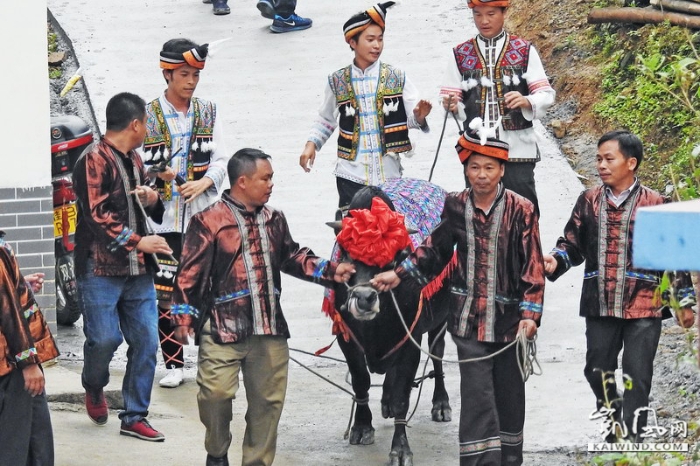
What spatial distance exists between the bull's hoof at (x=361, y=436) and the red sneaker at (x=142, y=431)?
104cm

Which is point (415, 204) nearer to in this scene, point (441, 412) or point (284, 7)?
point (441, 412)

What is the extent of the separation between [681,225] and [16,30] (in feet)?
18.1

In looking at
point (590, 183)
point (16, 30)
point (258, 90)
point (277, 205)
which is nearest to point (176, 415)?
point (16, 30)

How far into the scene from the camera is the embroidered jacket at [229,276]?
6.41 meters

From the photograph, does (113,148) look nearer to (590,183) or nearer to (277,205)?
(277,205)

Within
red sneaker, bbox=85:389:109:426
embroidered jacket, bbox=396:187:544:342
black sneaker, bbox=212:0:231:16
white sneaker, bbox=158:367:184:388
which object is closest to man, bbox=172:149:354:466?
embroidered jacket, bbox=396:187:544:342

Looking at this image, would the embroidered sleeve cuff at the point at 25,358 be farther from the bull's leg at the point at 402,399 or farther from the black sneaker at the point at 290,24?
the black sneaker at the point at 290,24

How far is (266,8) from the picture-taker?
45.9 feet

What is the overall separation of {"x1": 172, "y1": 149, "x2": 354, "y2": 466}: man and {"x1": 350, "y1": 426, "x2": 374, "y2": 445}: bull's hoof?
3.47ft

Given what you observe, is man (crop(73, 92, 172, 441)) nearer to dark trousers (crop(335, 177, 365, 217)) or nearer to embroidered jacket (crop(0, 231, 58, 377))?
embroidered jacket (crop(0, 231, 58, 377))

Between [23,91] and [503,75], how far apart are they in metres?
2.89

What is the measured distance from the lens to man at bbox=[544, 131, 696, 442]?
6.57m

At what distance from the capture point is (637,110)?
35.8 ft

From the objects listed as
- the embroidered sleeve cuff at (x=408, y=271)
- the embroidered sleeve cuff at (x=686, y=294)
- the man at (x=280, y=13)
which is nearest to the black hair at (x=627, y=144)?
the embroidered sleeve cuff at (x=686, y=294)
